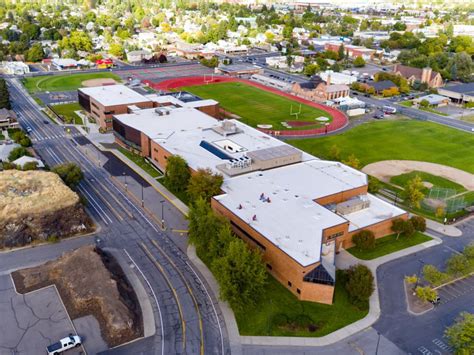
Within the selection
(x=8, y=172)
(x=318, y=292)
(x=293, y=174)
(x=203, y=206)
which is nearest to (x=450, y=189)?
(x=293, y=174)

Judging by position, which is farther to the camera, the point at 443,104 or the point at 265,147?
the point at 443,104

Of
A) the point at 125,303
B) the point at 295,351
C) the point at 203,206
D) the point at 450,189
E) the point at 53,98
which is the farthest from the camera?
the point at 53,98

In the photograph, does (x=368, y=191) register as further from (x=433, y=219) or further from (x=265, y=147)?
(x=265, y=147)

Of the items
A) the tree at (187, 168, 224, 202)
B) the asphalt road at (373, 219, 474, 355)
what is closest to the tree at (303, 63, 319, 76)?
the tree at (187, 168, 224, 202)

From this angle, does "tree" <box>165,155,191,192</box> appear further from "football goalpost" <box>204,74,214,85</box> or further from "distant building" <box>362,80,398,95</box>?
"distant building" <box>362,80,398,95</box>

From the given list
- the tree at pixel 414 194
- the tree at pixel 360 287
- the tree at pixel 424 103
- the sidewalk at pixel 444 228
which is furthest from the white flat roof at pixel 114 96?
the tree at pixel 424 103

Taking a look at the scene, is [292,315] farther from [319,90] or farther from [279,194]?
[319,90]

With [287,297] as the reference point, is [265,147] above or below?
above
